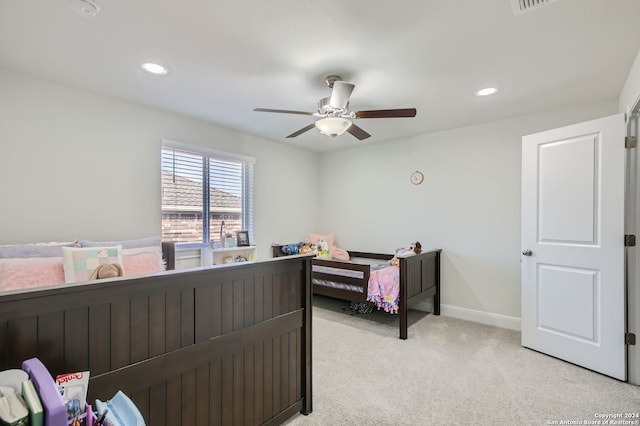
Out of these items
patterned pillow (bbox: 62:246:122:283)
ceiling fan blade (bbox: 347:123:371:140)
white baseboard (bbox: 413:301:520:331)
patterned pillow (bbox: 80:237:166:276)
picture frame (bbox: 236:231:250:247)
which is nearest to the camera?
patterned pillow (bbox: 62:246:122:283)

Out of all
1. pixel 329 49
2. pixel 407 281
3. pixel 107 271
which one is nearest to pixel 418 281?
pixel 407 281

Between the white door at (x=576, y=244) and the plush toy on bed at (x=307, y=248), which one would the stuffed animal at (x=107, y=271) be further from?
the white door at (x=576, y=244)

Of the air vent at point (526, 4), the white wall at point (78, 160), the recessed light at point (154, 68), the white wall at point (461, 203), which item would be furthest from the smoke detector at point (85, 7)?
the white wall at point (461, 203)

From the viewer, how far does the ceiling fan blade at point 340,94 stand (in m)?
2.19

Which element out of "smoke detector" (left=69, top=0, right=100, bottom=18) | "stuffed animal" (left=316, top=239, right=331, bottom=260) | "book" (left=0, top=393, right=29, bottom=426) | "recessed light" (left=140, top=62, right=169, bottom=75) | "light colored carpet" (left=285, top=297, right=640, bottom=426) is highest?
"recessed light" (left=140, top=62, right=169, bottom=75)

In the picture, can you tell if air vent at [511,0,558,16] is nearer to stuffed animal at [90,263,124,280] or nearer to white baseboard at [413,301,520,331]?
stuffed animal at [90,263,124,280]

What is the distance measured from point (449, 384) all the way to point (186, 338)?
2.00 m

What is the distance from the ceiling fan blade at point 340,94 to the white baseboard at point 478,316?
302 centimetres

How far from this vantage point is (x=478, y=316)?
11.9 feet

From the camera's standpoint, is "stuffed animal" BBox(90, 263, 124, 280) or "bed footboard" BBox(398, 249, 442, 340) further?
"bed footboard" BBox(398, 249, 442, 340)

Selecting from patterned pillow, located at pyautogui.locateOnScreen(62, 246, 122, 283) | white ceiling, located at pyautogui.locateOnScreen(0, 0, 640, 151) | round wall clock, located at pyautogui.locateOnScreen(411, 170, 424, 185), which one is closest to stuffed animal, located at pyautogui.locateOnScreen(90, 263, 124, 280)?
patterned pillow, located at pyautogui.locateOnScreen(62, 246, 122, 283)

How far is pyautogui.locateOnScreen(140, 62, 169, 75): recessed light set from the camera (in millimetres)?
2249

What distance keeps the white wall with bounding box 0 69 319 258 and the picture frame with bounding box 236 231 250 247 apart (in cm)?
100

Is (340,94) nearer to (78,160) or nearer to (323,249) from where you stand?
(78,160)
